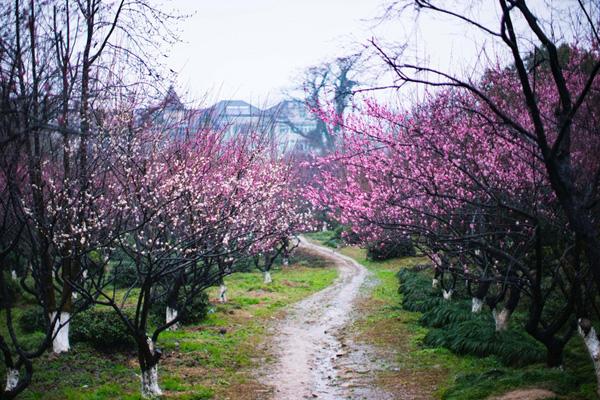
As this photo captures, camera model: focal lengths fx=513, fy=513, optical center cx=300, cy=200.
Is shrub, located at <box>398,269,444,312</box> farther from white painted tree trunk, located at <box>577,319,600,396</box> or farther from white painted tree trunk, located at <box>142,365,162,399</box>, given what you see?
white painted tree trunk, located at <box>142,365,162,399</box>

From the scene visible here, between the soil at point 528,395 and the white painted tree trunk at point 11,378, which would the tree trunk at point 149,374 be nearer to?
the white painted tree trunk at point 11,378

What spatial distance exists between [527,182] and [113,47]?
28.9 ft

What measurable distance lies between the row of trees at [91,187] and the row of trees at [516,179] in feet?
11.4

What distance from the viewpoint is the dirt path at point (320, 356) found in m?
8.77

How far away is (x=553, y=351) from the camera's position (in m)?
7.91

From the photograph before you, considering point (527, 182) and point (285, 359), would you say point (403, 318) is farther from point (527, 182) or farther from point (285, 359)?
point (527, 182)

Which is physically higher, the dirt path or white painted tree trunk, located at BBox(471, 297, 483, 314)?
white painted tree trunk, located at BBox(471, 297, 483, 314)

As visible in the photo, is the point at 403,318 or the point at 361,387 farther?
the point at 403,318

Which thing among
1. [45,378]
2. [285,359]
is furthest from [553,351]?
[45,378]

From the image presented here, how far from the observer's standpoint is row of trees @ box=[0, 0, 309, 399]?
715 cm

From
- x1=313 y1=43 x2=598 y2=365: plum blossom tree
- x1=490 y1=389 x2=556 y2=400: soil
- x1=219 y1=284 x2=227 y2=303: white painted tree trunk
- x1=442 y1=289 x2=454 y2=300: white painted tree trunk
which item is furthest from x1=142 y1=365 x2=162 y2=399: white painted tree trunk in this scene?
x1=442 y1=289 x2=454 y2=300: white painted tree trunk

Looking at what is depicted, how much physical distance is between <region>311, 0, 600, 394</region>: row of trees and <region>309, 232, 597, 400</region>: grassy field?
0.46 metres

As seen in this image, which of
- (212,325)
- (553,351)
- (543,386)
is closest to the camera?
(543,386)

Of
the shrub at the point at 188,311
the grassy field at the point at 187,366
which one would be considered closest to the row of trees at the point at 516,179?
the grassy field at the point at 187,366
